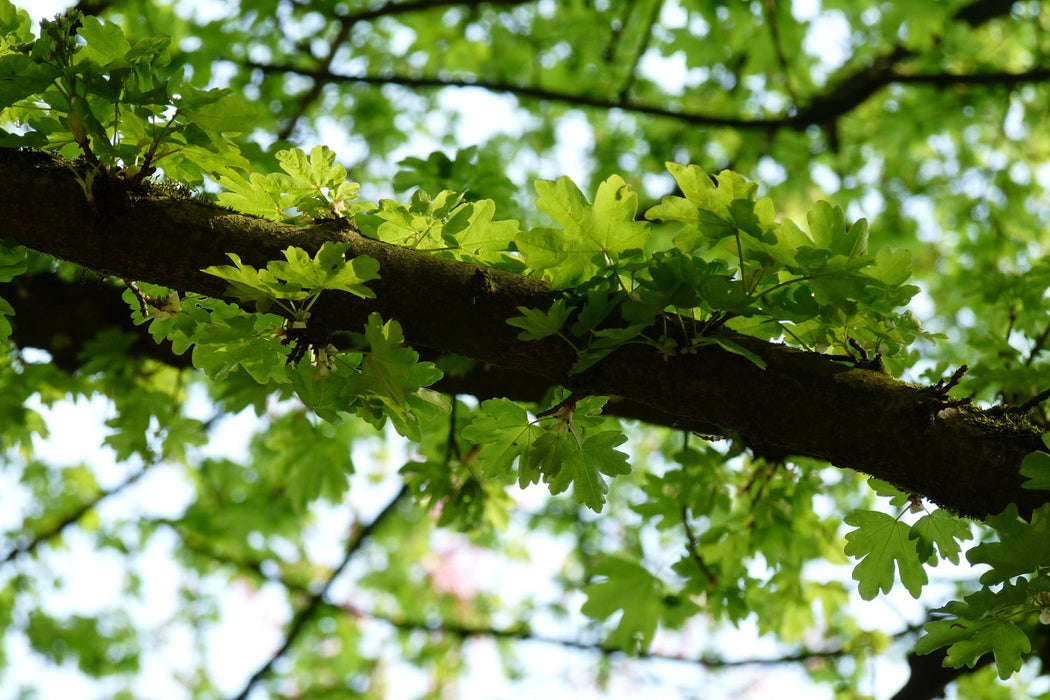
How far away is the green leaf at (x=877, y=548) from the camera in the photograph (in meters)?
1.62

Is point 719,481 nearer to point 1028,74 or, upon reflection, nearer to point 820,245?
point 820,245

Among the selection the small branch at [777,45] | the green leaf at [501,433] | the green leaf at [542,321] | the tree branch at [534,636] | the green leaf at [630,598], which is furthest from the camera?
the small branch at [777,45]

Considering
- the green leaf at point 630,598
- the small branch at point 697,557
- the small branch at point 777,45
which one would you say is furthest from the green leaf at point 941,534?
the small branch at point 777,45

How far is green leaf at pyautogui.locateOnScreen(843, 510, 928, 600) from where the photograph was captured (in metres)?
1.62

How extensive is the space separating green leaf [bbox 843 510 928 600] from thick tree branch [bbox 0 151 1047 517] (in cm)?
18

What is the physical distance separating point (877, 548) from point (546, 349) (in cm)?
83

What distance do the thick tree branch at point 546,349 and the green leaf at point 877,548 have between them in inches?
7.2

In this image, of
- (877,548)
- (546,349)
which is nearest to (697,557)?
(877,548)

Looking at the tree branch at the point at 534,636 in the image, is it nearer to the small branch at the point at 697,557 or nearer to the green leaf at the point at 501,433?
the small branch at the point at 697,557

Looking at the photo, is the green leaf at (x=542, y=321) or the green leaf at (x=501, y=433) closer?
the green leaf at (x=542, y=321)

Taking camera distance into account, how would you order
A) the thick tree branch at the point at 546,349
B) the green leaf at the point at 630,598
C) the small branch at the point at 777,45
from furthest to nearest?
the small branch at the point at 777,45
the green leaf at the point at 630,598
the thick tree branch at the point at 546,349

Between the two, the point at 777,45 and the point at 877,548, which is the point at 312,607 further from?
the point at 777,45

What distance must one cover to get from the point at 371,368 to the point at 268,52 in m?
4.64

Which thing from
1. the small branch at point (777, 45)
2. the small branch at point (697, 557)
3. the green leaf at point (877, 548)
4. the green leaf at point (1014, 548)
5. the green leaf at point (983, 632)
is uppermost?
the small branch at point (777, 45)
